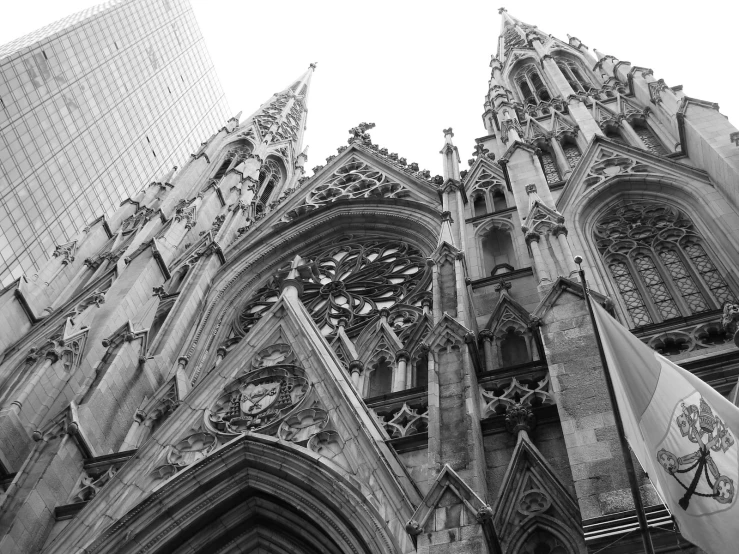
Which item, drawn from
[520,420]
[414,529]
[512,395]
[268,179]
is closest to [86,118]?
[268,179]

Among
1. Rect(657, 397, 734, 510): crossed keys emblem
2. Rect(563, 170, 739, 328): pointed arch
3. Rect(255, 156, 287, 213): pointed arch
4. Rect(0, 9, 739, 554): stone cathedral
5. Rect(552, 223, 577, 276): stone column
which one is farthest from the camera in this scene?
Rect(255, 156, 287, 213): pointed arch

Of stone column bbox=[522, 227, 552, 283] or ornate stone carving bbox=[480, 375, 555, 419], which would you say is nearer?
ornate stone carving bbox=[480, 375, 555, 419]

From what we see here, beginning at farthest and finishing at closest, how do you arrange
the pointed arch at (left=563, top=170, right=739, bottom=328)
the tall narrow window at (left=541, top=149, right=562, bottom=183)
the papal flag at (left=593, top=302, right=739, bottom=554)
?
1. the tall narrow window at (left=541, top=149, right=562, bottom=183)
2. the pointed arch at (left=563, top=170, right=739, bottom=328)
3. the papal flag at (left=593, top=302, right=739, bottom=554)

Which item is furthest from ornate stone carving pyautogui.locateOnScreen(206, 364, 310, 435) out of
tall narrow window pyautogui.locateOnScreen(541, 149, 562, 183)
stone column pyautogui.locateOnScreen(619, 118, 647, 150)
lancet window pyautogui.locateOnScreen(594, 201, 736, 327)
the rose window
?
stone column pyautogui.locateOnScreen(619, 118, 647, 150)

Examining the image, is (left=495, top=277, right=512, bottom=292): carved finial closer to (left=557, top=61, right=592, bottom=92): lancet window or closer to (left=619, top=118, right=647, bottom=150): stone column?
(left=619, top=118, right=647, bottom=150): stone column

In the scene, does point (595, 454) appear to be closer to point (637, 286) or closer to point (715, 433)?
point (715, 433)

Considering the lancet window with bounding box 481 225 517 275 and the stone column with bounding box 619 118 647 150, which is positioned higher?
the stone column with bounding box 619 118 647 150

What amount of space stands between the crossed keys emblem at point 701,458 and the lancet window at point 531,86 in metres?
20.5

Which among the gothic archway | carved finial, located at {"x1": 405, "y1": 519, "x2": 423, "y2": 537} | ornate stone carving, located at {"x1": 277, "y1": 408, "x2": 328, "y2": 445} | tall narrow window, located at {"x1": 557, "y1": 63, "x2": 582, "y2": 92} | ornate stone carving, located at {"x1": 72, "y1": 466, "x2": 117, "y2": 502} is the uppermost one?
tall narrow window, located at {"x1": 557, "y1": 63, "x2": 582, "y2": 92}

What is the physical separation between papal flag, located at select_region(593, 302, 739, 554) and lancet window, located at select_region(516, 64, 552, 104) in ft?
64.9

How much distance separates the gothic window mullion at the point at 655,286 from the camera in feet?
41.8

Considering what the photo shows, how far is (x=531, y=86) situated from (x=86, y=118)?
25.0 m

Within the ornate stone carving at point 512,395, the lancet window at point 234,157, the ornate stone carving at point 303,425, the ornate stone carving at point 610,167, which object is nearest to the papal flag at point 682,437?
the ornate stone carving at point 512,395

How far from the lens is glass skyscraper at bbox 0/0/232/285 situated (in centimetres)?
3369
